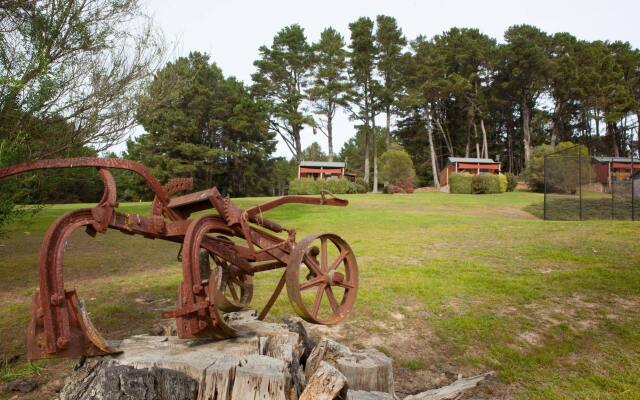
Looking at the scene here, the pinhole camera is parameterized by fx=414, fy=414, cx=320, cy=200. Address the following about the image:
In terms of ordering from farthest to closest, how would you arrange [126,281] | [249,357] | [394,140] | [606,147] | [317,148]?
[317,148]
[394,140]
[606,147]
[126,281]
[249,357]

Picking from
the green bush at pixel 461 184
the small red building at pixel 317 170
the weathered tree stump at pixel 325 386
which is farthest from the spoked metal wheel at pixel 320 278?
the small red building at pixel 317 170

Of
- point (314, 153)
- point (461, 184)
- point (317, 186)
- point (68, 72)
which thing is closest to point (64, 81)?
point (68, 72)

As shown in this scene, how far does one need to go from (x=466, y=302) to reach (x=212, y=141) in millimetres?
47538

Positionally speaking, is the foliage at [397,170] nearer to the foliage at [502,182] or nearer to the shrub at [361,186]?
the shrub at [361,186]

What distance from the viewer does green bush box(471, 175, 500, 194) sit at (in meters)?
39.3

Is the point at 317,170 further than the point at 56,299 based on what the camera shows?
Yes

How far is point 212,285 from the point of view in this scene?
2.68 metres

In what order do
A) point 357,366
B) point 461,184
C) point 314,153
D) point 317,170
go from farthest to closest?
1. point 314,153
2. point 317,170
3. point 461,184
4. point 357,366

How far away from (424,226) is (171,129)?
36.7m

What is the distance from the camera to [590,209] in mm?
19547

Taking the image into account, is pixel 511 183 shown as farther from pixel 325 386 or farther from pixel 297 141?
pixel 325 386

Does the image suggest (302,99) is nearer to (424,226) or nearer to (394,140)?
(394,140)

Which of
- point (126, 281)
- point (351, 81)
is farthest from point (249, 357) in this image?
point (351, 81)

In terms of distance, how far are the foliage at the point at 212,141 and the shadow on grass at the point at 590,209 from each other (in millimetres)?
34531
